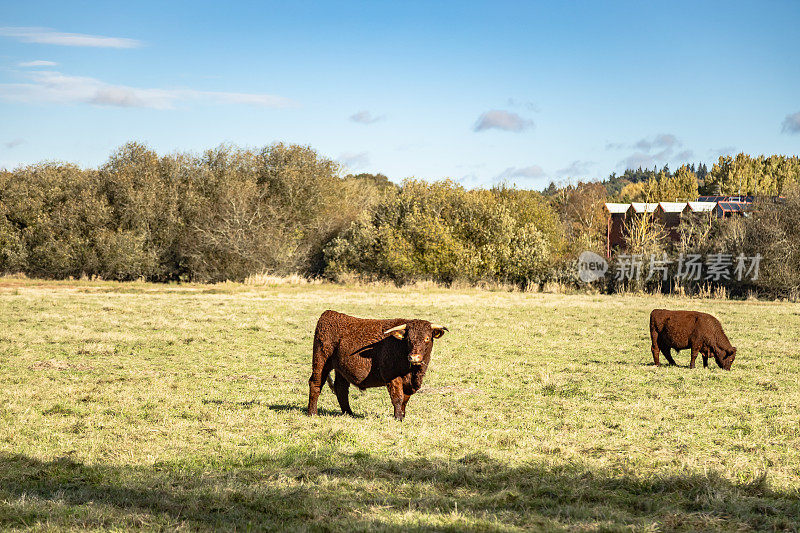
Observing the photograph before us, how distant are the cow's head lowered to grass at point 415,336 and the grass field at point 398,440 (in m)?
1.15

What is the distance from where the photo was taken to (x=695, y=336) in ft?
56.7

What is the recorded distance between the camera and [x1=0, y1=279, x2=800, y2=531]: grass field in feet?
23.1

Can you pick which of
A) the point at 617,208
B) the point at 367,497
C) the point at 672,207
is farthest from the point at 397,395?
the point at 672,207

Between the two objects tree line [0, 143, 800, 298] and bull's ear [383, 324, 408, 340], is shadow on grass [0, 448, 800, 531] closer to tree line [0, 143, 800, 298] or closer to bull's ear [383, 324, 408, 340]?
bull's ear [383, 324, 408, 340]

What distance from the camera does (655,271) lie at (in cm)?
4712

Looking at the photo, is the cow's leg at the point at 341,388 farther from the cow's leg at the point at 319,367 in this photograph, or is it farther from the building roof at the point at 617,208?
the building roof at the point at 617,208

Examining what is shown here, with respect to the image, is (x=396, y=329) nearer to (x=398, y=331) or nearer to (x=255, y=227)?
(x=398, y=331)

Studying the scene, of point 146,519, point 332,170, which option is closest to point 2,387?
point 146,519

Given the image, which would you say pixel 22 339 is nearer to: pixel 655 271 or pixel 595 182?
pixel 655 271

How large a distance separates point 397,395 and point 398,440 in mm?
1179

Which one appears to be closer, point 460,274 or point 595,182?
point 460,274

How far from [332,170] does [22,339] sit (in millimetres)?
40372

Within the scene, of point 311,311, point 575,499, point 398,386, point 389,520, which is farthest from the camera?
point 311,311

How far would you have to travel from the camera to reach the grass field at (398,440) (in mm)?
7039
